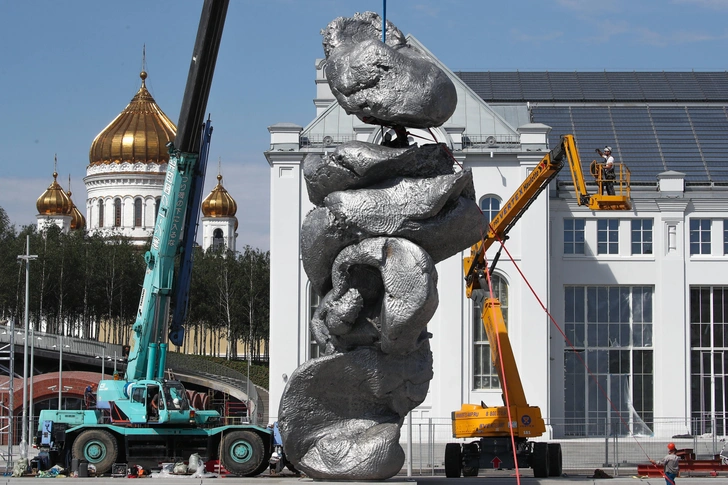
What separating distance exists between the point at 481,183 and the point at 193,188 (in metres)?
16.3

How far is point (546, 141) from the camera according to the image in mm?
41156

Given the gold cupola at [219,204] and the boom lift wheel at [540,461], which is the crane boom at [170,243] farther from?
the gold cupola at [219,204]

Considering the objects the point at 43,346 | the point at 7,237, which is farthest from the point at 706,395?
the point at 7,237

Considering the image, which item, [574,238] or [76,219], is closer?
[574,238]

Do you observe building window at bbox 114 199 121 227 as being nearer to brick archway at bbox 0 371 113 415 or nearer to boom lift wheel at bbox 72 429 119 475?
brick archway at bbox 0 371 113 415

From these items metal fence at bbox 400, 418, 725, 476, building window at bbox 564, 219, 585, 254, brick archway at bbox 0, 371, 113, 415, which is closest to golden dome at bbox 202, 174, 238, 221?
brick archway at bbox 0, 371, 113, 415

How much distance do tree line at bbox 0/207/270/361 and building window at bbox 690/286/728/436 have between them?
94.8 feet

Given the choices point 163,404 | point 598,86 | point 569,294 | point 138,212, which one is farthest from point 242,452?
point 138,212

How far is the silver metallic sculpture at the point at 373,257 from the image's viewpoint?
47.9 feet

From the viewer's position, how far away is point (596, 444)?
3759cm

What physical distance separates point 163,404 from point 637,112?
1136 inches

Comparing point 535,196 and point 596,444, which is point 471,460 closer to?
point 535,196

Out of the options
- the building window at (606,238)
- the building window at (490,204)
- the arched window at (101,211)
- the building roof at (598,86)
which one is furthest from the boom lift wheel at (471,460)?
the arched window at (101,211)

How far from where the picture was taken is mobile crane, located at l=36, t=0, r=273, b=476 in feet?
82.9
